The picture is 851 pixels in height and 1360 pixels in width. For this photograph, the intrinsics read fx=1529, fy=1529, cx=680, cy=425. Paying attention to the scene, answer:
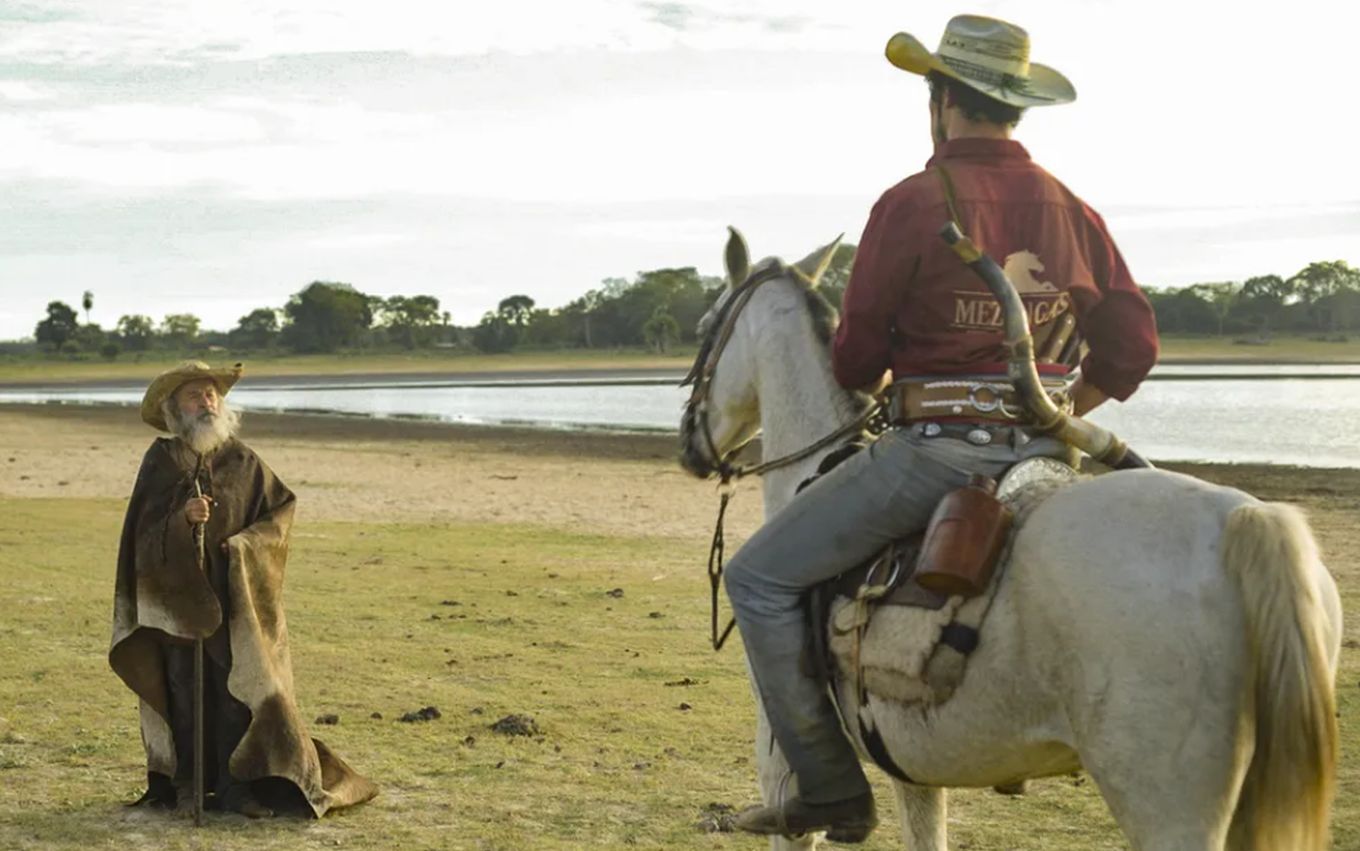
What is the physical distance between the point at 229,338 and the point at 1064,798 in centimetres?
12835

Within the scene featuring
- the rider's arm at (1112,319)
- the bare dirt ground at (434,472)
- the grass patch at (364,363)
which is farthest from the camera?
the grass patch at (364,363)

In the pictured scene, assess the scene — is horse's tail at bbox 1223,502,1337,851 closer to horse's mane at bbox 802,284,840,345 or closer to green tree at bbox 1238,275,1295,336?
horse's mane at bbox 802,284,840,345

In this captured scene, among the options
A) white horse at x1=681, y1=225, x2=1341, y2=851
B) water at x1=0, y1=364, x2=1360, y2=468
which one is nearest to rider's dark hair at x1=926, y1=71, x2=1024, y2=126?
white horse at x1=681, y1=225, x2=1341, y2=851

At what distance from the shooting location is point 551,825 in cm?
718

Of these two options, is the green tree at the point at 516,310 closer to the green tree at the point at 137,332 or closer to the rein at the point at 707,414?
the green tree at the point at 137,332

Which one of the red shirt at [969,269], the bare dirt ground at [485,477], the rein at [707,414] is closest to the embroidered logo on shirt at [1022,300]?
the red shirt at [969,269]

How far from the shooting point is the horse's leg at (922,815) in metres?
5.23

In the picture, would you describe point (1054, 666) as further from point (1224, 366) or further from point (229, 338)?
point (229, 338)

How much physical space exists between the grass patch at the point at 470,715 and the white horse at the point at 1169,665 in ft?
10.2

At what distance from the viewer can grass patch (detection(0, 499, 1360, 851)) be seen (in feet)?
23.3

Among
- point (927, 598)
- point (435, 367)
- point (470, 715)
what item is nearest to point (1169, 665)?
point (927, 598)

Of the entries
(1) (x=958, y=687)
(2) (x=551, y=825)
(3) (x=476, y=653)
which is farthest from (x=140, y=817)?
(1) (x=958, y=687)

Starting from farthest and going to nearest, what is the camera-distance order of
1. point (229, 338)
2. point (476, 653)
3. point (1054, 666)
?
point (229, 338) → point (476, 653) → point (1054, 666)

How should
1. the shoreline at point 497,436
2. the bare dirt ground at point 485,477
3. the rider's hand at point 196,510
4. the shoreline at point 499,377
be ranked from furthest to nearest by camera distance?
the shoreline at point 499,377 → the shoreline at point 497,436 → the bare dirt ground at point 485,477 → the rider's hand at point 196,510
